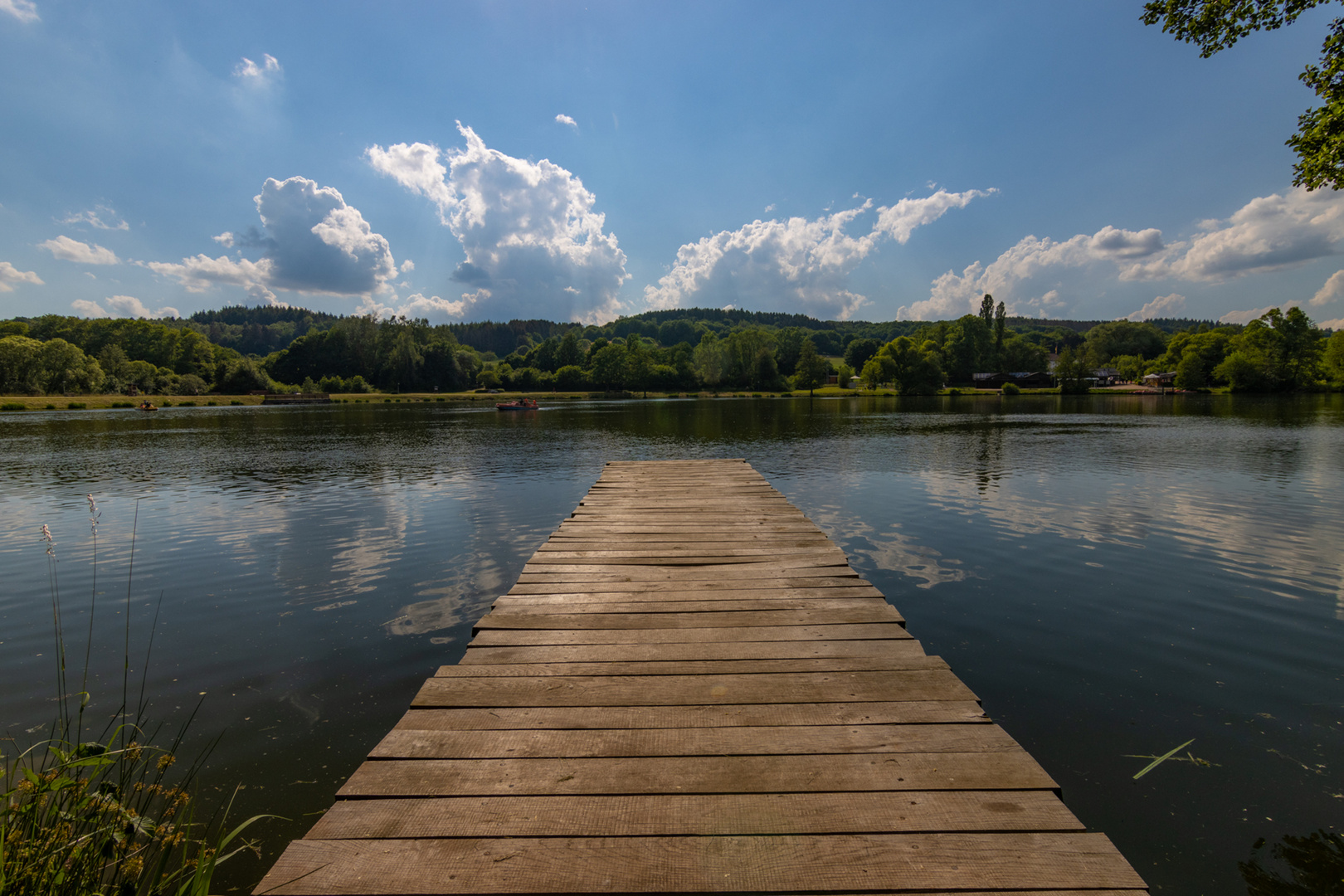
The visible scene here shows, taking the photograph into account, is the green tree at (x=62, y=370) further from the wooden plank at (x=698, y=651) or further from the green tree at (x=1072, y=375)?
the green tree at (x=1072, y=375)

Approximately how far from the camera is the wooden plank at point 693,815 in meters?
2.67

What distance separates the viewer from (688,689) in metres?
4.01

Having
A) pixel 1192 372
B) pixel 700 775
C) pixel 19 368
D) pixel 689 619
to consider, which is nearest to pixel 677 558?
pixel 689 619

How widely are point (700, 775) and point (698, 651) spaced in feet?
5.12

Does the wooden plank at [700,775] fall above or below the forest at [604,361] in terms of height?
below

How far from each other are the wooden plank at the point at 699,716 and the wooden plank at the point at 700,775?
340 mm

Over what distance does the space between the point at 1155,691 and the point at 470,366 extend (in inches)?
6014

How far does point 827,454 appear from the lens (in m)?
25.3

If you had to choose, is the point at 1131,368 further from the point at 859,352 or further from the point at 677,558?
the point at 677,558

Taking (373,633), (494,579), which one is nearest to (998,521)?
(494,579)

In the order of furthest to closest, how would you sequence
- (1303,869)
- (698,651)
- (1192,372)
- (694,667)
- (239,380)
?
(239,380) < (1192,372) < (698,651) < (694,667) < (1303,869)

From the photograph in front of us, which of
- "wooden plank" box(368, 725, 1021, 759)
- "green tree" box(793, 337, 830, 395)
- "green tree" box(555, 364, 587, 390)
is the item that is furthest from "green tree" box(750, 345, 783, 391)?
"wooden plank" box(368, 725, 1021, 759)

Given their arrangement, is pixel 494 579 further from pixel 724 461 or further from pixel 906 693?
pixel 724 461

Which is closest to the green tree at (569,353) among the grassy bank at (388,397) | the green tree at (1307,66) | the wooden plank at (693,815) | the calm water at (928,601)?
the grassy bank at (388,397)
